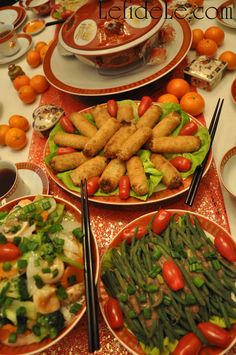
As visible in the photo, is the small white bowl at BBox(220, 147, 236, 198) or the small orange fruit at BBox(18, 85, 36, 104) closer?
the small white bowl at BBox(220, 147, 236, 198)

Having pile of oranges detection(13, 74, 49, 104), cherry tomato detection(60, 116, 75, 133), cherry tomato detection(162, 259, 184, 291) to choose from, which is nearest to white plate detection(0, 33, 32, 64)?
pile of oranges detection(13, 74, 49, 104)

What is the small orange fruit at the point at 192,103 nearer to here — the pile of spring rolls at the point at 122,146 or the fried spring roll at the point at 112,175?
the pile of spring rolls at the point at 122,146

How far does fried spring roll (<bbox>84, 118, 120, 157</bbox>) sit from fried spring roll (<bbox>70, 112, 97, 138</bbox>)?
0.31 feet

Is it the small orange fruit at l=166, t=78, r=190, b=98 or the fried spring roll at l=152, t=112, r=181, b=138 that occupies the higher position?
the small orange fruit at l=166, t=78, r=190, b=98

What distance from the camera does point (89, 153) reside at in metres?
1.86

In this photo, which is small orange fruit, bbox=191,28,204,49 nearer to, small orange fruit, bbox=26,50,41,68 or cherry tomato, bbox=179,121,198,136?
cherry tomato, bbox=179,121,198,136

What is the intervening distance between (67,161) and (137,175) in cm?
44

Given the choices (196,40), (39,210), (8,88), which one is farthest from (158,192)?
(8,88)

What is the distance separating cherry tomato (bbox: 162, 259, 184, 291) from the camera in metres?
1.25

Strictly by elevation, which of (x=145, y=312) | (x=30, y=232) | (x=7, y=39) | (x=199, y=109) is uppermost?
(x=7, y=39)

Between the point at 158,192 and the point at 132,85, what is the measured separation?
2.82 feet

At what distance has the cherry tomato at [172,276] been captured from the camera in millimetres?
1246

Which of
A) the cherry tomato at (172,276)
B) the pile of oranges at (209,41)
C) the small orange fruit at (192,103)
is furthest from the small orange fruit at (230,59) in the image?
the cherry tomato at (172,276)

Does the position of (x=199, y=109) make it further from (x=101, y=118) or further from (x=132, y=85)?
(x=101, y=118)
